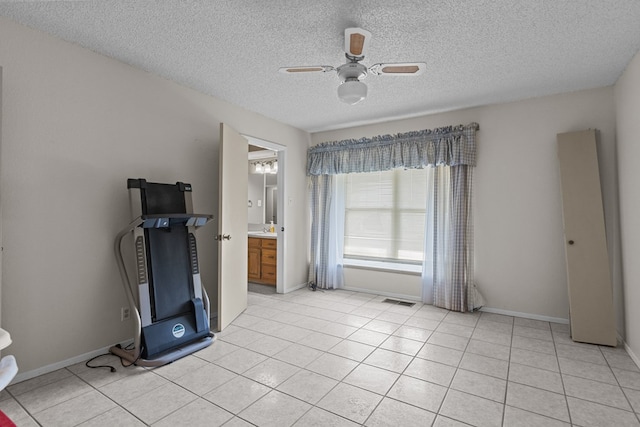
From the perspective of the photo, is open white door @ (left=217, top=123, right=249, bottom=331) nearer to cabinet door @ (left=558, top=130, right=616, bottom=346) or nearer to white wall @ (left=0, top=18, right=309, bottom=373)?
white wall @ (left=0, top=18, right=309, bottom=373)

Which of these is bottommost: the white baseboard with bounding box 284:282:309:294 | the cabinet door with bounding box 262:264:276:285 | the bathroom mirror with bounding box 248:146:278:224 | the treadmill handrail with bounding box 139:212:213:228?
the white baseboard with bounding box 284:282:309:294

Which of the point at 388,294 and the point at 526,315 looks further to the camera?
the point at 388,294

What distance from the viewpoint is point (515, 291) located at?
3672 millimetres

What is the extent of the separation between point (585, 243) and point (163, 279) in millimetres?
3852

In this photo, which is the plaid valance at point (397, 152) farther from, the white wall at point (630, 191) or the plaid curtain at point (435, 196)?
the white wall at point (630, 191)

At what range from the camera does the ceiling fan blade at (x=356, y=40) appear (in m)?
2.01

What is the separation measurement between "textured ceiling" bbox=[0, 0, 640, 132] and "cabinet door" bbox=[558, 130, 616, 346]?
711 mm

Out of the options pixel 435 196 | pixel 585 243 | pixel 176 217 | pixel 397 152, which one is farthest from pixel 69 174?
pixel 585 243

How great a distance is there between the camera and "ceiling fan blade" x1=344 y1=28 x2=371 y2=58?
2014 mm

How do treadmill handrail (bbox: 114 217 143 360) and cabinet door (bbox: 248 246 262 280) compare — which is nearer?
treadmill handrail (bbox: 114 217 143 360)

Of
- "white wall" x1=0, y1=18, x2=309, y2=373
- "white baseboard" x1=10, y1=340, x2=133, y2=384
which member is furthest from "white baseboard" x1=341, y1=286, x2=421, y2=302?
"white baseboard" x1=10, y1=340, x2=133, y2=384

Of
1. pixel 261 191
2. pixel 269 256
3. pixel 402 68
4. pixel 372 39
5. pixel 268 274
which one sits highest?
pixel 372 39

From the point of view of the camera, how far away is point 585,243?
3045 millimetres

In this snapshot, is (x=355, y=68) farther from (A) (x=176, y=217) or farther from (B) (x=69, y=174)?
(B) (x=69, y=174)
